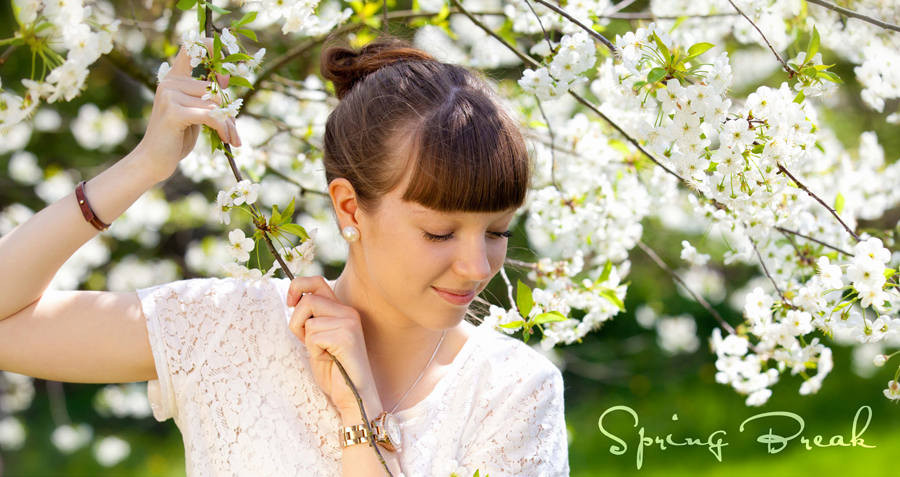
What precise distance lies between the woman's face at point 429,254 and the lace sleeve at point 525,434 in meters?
0.27

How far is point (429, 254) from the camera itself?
50.0 inches

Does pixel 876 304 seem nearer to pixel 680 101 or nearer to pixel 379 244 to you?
pixel 680 101

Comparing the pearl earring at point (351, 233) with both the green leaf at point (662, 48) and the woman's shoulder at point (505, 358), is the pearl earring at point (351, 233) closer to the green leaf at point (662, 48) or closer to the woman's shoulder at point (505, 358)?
the woman's shoulder at point (505, 358)

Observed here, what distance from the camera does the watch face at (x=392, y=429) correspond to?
1351 mm

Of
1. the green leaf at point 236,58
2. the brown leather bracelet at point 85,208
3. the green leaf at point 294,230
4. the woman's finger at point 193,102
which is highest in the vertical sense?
the green leaf at point 236,58

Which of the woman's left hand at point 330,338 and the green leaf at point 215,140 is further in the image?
the woman's left hand at point 330,338

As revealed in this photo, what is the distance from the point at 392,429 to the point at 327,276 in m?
2.58

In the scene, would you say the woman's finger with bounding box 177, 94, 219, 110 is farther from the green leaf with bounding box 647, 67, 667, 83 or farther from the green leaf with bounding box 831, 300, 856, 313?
the green leaf with bounding box 831, 300, 856, 313

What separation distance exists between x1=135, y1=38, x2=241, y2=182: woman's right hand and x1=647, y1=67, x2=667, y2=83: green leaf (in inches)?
27.4

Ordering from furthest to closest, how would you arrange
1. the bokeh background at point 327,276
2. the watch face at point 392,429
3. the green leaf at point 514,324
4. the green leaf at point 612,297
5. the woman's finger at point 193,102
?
the bokeh background at point 327,276 → the green leaf at point 612,297 → the green leaf at point 514,324 → the watch face at point 392,429 → the woman's finger at point 193,102

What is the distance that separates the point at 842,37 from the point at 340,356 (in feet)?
5.65

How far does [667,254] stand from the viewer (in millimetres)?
4109

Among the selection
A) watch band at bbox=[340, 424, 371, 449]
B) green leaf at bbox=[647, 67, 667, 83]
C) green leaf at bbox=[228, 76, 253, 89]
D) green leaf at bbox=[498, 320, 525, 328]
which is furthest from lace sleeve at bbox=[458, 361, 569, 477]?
green leaf at bbox=[228, 76, 253, 89]

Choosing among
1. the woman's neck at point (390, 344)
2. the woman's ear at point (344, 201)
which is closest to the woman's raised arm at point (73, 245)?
the woman's ear at point (344, 201)
